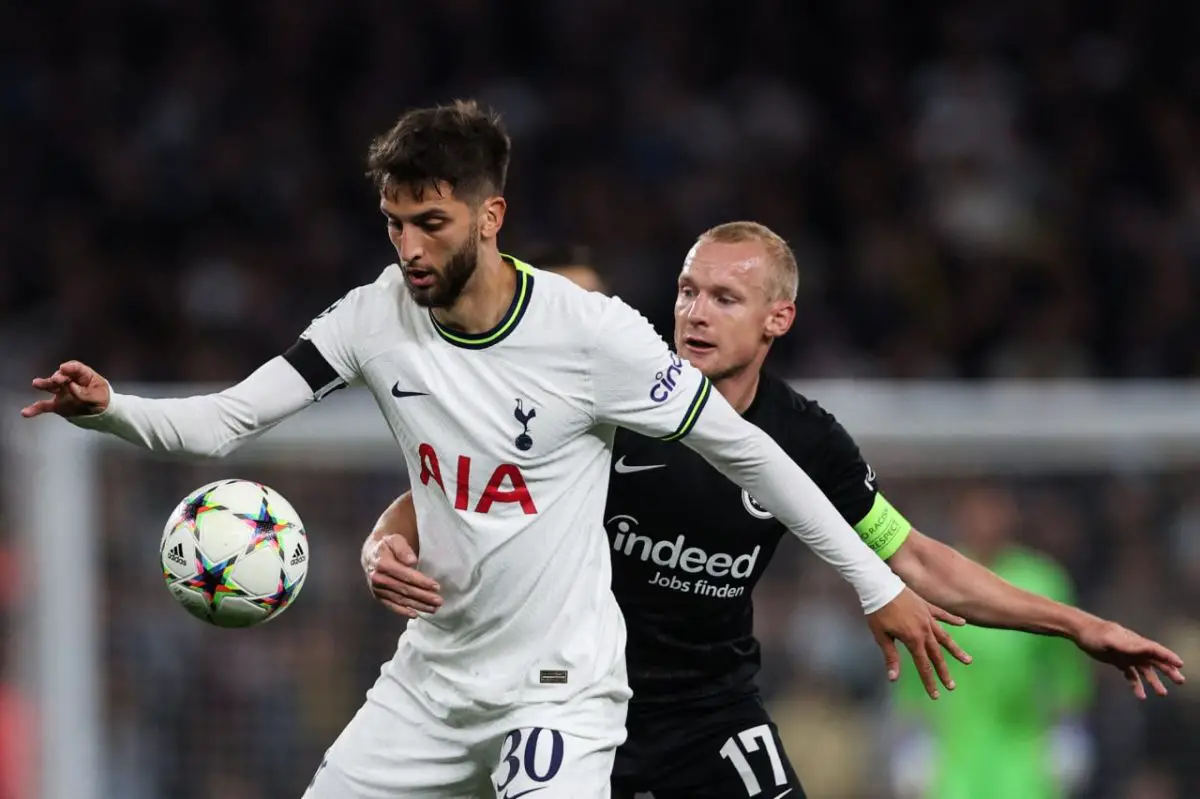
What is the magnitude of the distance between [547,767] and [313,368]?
1011 mm

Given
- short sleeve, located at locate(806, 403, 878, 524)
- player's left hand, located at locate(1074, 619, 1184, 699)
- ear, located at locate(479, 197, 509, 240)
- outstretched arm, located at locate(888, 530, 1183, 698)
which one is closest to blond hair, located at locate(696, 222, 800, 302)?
short sleeve, located at locate(806, 403, 878, 524)

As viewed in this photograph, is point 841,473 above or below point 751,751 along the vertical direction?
above

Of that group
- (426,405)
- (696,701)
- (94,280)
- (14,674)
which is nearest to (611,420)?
(426,405)

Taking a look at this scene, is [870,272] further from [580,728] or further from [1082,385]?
[580,728]

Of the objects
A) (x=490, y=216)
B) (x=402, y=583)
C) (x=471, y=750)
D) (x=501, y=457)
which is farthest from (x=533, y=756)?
(x=490, y=216)

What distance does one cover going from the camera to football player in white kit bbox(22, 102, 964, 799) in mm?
4070

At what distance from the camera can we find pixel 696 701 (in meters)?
4.82

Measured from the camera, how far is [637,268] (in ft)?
36.7

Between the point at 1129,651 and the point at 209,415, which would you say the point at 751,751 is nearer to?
the point at 1129,651

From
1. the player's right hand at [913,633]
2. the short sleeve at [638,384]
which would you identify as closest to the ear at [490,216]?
the short sleeve at [638,384]

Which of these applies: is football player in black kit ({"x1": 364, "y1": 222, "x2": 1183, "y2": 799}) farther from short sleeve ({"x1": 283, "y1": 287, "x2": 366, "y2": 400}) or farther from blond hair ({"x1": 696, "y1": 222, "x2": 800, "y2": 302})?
short sleeve ({"x1": 283, "y1": 287, "x2": 366, "y2": 400})

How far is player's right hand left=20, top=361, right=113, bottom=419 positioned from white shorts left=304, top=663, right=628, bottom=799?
0.96 metres

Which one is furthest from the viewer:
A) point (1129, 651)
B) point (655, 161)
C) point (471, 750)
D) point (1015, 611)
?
point (655, 161)

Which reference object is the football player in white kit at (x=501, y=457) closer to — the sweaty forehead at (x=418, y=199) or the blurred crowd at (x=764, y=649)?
the sweaty forehead at (x=418, y=199)
